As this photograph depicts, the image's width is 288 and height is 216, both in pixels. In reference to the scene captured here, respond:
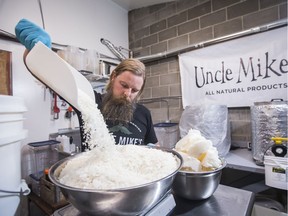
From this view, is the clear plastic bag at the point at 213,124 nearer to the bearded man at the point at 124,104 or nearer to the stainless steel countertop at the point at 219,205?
the bearded man at the point at 124,104

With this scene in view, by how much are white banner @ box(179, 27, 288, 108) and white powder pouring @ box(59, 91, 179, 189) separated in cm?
144

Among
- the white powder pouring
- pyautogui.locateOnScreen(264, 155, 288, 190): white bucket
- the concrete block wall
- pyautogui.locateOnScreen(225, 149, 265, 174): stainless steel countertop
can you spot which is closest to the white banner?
the concrete block wall

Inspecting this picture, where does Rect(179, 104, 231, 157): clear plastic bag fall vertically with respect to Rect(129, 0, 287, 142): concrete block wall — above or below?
below

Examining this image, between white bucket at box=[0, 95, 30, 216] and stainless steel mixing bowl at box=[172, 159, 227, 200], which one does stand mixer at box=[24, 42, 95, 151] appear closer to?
white bucket at box=[0, 95, 30, 216]

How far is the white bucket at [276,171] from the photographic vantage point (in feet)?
3.51

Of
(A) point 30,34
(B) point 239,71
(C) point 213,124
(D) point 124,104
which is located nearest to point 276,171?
(C) point 213,124

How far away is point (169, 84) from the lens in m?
2.26

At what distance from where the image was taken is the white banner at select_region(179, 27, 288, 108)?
149 centimetres

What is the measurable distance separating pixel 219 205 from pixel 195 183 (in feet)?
0.49

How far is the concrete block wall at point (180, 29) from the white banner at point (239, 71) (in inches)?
5.0

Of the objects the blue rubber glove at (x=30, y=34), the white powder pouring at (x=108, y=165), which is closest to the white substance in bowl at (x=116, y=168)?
the white powder pouring at (x=108, y=165)

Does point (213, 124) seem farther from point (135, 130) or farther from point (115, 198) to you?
point (115, 198)

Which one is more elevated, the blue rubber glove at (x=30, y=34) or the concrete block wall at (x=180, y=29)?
the concrete block wall at (x=180, y=29)

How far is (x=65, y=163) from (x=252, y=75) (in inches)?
68.6
